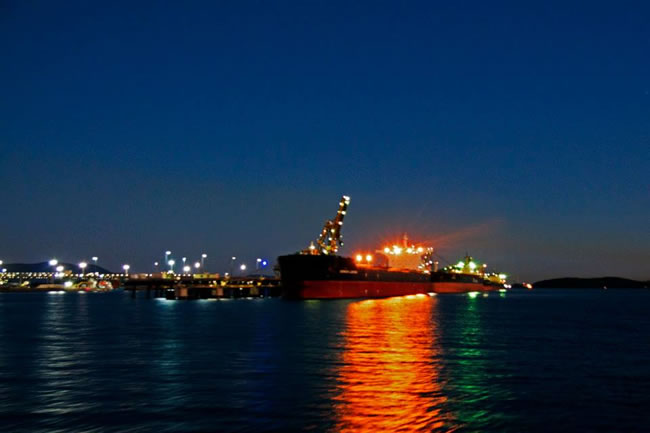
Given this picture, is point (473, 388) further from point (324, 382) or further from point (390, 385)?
point (324, 382)

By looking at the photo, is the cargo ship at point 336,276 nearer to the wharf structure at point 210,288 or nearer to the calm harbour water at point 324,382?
the wharf structure at point 210,288

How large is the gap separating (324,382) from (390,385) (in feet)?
8.73

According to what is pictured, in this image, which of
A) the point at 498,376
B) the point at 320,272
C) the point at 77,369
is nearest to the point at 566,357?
the point at 498,376

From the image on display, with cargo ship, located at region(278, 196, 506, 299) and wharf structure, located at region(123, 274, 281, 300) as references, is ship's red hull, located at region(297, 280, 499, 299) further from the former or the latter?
wharf structure, located at region(123, 274, 281, 300)

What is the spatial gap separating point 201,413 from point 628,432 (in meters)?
12.8

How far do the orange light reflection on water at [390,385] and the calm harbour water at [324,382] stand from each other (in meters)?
0.07

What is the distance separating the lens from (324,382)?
26.5 m

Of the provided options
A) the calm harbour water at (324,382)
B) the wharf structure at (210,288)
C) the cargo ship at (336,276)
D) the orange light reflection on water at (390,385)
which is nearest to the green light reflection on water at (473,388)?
the calm harbour water at (324,382)

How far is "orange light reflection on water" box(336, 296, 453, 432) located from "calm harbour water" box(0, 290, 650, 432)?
74 mm

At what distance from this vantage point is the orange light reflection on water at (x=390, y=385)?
64.5 feet

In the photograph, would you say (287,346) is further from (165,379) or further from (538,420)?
(538,420)

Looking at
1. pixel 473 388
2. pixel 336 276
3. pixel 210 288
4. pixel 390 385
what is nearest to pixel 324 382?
pixel 390 385

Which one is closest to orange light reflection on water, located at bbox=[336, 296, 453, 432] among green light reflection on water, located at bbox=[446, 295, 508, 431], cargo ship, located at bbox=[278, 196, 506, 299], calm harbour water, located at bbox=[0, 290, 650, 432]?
calm harbour water, located at bbox=[0, 290, 650, 432]

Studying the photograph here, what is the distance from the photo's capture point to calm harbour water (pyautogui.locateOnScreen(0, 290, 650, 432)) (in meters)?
20.0
